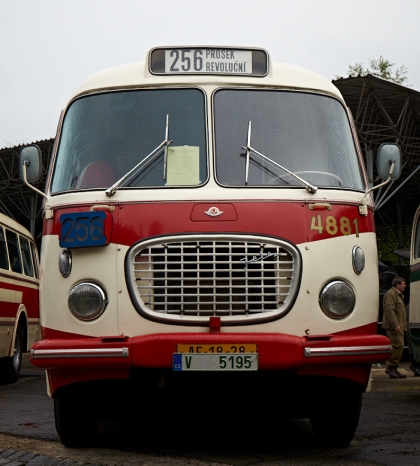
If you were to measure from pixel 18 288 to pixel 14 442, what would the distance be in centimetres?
779

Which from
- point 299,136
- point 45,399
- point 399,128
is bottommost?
point 45,399

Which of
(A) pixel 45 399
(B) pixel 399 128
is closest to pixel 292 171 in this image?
(A) pixel 45 399

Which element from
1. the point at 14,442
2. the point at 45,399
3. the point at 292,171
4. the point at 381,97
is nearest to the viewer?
the point at 292,171

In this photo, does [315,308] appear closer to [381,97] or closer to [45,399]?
[45,399]

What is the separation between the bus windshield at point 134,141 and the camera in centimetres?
656

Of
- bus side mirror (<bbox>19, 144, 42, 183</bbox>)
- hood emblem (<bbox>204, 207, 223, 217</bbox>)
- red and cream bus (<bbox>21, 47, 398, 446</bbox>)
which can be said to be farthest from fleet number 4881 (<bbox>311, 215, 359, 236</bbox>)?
bus side mirror (<bbox>19, 144, 42, 183</bbox>)

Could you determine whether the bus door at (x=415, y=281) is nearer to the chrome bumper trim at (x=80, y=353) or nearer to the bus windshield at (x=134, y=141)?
the bus windshield at (x=134, y=141)

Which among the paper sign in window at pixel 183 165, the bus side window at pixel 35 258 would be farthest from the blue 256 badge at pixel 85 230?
the bus side window at pixel 35 258

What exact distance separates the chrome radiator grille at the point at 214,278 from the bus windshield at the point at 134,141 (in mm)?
627

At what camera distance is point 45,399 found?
11297 millimetres

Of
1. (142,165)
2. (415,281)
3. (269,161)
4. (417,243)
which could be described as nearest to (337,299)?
(269,161)

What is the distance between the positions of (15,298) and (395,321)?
6.29m

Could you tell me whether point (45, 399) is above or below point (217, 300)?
below

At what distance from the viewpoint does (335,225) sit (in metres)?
6.34
